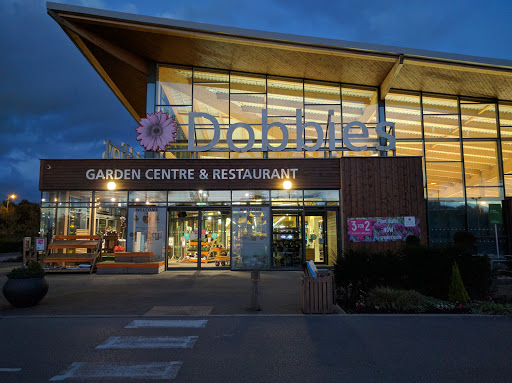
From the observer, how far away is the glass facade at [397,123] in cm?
1780

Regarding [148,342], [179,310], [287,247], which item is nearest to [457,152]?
[287,247]

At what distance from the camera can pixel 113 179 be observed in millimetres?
17219

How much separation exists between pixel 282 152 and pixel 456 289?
997 centimetres

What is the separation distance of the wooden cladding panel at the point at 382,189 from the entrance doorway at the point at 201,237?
4.93m

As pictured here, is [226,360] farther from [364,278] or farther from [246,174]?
[246,174]

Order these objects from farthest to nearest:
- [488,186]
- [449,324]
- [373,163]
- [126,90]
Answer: [126,90]
[488,186]
[373,163]
[449,324]

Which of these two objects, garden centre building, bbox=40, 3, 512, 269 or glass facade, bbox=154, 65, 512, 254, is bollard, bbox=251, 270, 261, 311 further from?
glass facade, bbox=154, 65, 512, 254

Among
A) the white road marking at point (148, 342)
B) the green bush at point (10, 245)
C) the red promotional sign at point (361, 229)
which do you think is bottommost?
the white road marking at point (148, 342)

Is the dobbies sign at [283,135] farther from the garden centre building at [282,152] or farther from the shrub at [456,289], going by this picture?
the shrub at [456,289]

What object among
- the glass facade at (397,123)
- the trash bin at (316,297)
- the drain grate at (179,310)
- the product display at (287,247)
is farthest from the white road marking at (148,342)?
the glass facade at (397,123)

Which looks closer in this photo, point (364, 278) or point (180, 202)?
point (364, 278)

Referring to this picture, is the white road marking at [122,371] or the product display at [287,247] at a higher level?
the product display at [287,247]

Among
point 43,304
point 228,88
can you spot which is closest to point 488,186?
point 228,88

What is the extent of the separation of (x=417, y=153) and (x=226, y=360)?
1559 centimetres
